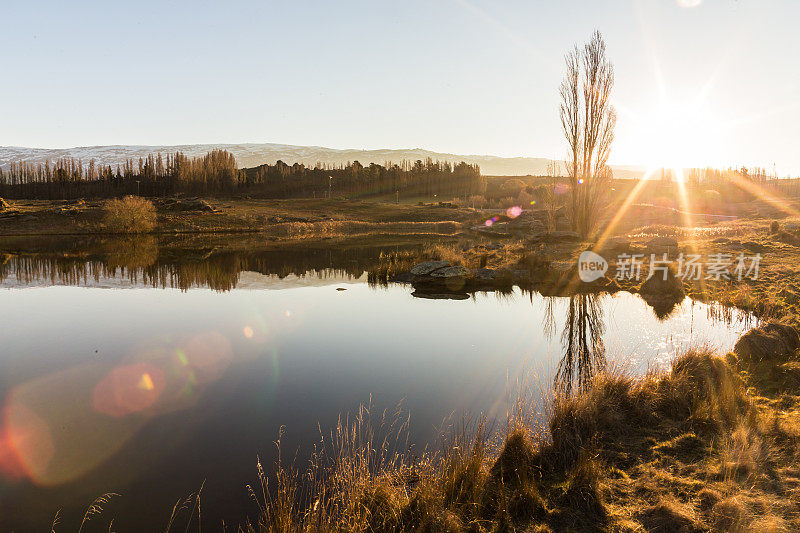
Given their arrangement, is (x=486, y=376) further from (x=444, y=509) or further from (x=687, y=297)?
(x=687, y=297)

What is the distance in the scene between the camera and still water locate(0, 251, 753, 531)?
5750 millimetres

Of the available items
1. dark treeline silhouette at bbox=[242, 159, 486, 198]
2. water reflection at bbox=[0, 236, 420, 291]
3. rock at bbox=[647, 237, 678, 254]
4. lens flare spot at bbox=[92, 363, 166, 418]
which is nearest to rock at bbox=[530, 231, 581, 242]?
rock at bbox=[647, 237, 678, 254]

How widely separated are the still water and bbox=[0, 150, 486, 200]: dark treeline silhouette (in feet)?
309

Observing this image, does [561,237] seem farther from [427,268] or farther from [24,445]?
[24,445]

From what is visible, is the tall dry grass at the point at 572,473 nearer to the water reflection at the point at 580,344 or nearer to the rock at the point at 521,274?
the water reflection at the point at 580,344

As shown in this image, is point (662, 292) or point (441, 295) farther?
point (441, 295)

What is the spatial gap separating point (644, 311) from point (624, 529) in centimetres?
1072

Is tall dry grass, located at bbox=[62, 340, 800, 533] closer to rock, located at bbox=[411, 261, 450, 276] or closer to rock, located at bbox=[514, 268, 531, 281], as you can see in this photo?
rock, located at bbox=[514, 268, 531, 281]

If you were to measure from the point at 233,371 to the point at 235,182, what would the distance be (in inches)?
4285

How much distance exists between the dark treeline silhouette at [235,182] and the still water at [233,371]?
94254 millimetres

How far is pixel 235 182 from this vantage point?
109938mm

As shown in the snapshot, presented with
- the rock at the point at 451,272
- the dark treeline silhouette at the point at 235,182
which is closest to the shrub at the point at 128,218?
the rock at the point at 451,272

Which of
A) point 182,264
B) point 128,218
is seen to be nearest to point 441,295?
point 182,264

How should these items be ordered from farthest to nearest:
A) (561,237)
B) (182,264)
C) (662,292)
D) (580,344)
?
(561,237) < (182,264) < (662,292) < (580,344)
